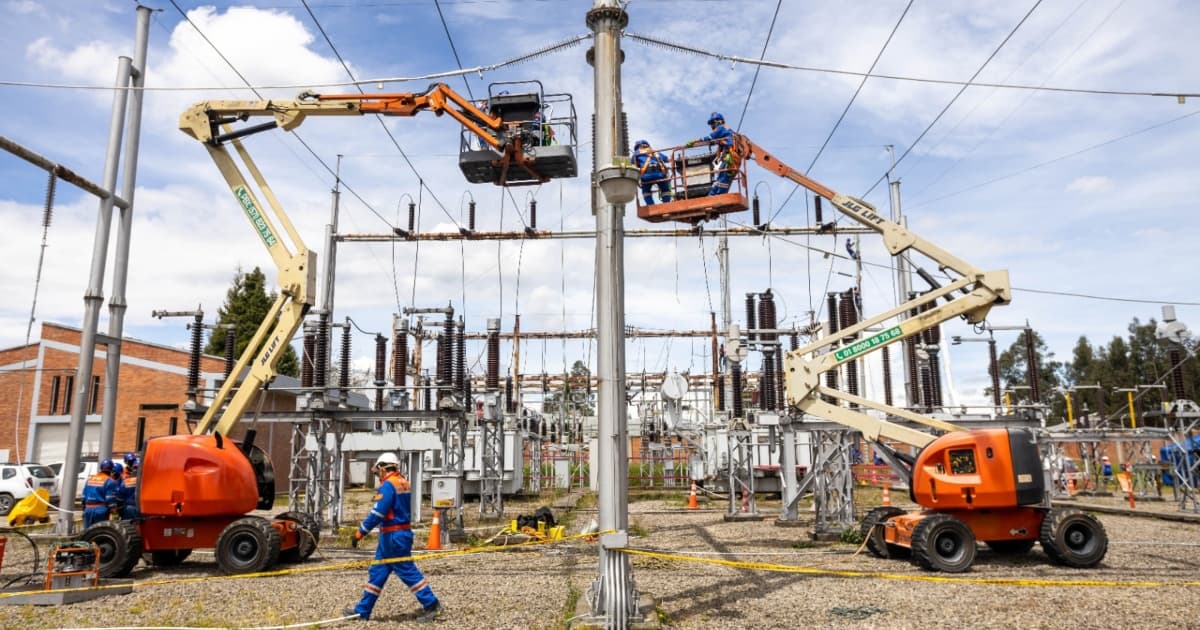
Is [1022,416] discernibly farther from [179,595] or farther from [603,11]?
[179,595]

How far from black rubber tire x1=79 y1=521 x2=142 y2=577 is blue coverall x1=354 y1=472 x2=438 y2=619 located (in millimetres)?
5317

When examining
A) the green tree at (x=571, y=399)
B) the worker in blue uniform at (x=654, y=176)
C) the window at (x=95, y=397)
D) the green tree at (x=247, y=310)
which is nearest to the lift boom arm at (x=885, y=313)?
the worker in blue uniform at (x=654, y=176)

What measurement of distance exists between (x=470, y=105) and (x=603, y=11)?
16.7ft

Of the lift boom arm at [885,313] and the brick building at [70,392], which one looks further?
the brick building at [70,392]

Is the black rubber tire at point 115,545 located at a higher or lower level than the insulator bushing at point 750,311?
lower

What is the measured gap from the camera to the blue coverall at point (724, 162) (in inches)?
503

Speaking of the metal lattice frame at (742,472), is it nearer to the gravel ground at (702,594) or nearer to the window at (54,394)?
the gravel ground at (702,594)

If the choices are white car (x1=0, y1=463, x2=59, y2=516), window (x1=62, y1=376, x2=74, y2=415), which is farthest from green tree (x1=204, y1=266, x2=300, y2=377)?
white car (x1=0, y1=463, x2=59, y2=516)

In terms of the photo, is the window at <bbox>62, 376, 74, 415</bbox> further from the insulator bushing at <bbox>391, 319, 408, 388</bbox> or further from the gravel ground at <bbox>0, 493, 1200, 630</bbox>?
the gravel ground at <bbox>0, 493, 1200, 630</bbox>

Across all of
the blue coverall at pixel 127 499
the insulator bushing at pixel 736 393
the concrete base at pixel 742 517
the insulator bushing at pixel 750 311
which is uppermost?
the insulator bushing at pixel 750 311

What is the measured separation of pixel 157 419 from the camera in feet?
111

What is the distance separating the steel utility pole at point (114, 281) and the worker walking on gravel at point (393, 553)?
25.2 feet

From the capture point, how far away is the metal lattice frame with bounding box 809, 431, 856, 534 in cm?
1627

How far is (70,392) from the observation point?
35031 millimetres
